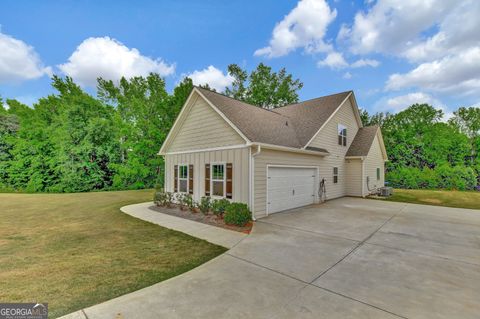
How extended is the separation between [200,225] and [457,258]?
7.21 metres

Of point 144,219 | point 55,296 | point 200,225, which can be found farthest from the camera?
point 144,219

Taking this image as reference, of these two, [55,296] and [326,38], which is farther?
[326,38]

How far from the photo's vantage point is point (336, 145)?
46.4ft

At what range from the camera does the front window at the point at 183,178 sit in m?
11.6

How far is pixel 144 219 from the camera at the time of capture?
879cm

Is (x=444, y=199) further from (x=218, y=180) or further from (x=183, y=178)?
(x=183, y=178)

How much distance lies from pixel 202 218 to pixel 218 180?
1852mm

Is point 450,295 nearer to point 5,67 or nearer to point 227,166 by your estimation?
point 227,166

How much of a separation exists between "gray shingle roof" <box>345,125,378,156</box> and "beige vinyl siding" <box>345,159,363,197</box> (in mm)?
606

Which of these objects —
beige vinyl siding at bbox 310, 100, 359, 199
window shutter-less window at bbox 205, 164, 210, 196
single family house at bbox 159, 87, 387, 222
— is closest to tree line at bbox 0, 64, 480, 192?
single family house at bbox 159, 87, 387, 222

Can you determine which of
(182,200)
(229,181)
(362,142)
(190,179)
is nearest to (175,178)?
(190,179)

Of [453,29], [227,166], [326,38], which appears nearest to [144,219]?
[227,166]

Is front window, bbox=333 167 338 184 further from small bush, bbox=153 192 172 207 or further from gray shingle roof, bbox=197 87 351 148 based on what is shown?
small bush, bbox=153 192 172 207

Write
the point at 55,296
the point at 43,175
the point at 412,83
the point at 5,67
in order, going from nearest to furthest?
1. the point at 55,296
2. the point at 5,67
3. the point at 43,175
4. the point at 412,83
